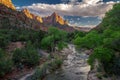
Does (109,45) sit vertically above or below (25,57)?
above

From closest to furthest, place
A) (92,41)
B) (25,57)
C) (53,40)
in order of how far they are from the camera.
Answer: (92,41), (25,57), (53,40)

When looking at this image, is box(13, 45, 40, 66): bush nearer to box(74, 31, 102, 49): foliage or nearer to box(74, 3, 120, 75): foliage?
box(74, 3, 120, 75): foliage

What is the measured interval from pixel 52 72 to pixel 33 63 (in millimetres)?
7492

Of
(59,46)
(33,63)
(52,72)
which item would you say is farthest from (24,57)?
(59,46)

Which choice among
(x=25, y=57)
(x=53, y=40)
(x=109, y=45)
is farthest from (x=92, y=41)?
(x=53, y=40)

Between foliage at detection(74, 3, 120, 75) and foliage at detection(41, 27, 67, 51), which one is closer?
foliage at detection(74, 3, 120, 75)

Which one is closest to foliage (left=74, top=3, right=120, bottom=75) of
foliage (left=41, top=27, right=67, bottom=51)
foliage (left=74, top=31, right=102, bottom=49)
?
foliage (left=74, top=31, right=102, bottom=49)

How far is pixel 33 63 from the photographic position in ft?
191

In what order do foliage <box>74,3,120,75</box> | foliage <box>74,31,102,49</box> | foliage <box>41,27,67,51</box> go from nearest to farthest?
foliage <box>74,3,120,75</box>
foliage <box>74,31,102,49</box>
foliage <box>41,27,67,51</box>

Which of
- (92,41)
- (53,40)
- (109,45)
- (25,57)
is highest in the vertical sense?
(53,40)

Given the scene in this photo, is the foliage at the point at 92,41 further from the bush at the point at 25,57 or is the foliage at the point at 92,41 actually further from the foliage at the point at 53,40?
the foliage at the point at 53,40

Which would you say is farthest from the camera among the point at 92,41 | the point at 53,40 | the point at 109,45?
the point at 53,40

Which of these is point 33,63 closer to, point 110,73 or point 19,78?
point 19,78

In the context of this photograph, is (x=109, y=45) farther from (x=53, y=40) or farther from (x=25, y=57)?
(x=53, y=40)
